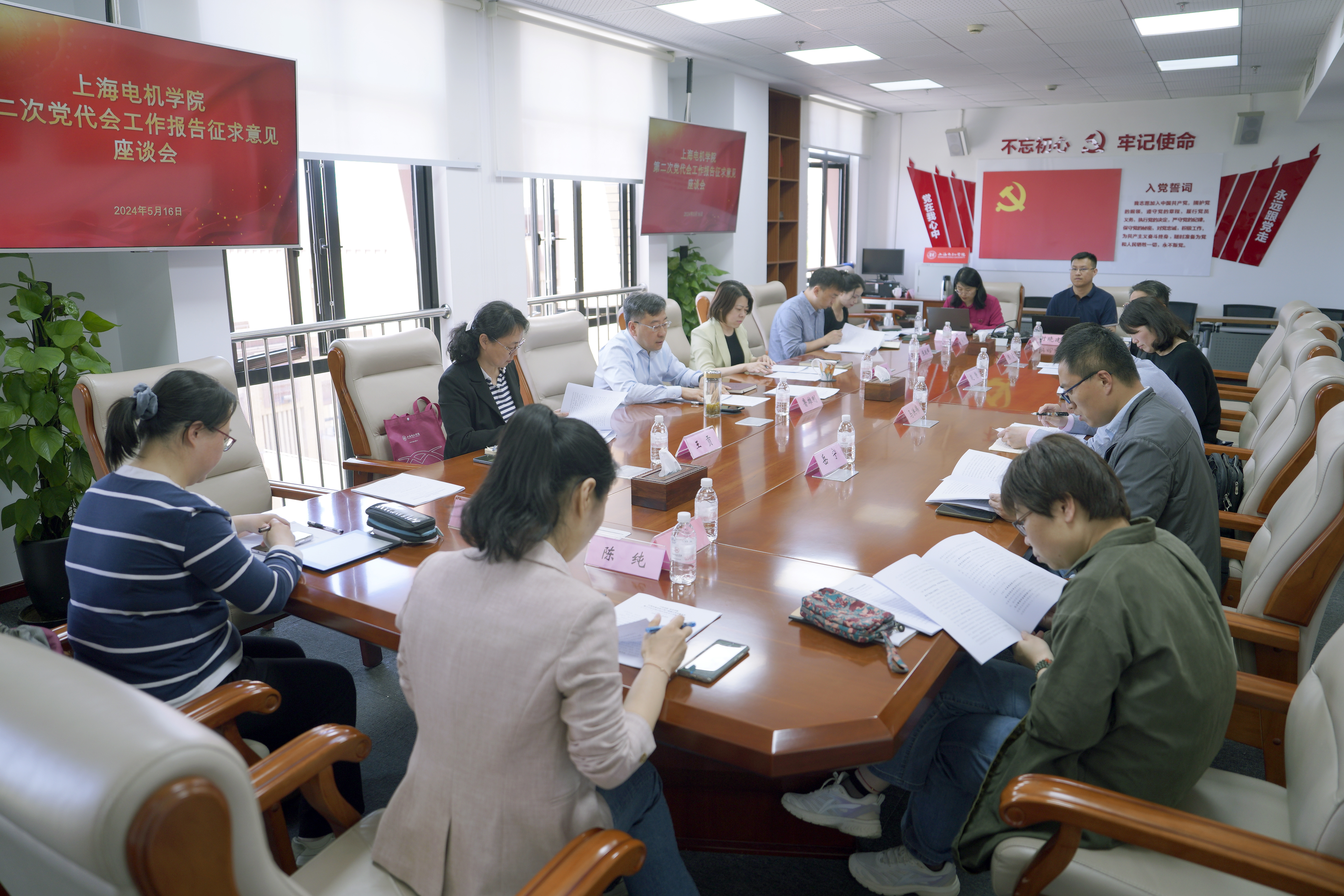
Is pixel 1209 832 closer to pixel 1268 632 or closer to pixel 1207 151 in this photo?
pixel 1268 632

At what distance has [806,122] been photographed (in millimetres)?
8711

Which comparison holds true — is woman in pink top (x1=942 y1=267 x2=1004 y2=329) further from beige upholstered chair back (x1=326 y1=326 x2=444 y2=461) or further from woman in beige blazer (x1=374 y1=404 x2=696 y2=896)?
woman in beige blazer (x1=374 y1=404 x2=696 y2=896)

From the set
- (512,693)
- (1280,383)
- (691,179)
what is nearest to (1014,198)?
(691,179)

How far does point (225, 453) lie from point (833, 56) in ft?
18.7

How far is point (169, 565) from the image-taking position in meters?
1.64

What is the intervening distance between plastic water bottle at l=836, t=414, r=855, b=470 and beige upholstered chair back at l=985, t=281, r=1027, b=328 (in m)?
5.43

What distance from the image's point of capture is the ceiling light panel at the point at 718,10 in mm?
5137

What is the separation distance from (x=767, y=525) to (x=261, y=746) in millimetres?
1227

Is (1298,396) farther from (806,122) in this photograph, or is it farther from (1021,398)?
(806,122)

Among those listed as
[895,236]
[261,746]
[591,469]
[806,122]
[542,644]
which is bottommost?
[261,746]

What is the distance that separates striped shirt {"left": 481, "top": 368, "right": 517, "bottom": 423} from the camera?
3.21 m

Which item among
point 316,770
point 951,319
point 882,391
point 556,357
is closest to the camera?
point 316,770

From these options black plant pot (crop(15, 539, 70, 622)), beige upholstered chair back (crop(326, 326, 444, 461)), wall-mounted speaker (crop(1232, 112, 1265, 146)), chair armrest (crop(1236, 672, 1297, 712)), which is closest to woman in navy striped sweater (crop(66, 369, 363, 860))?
beige upholstered chair back (crop(326, 326, 444, 461))

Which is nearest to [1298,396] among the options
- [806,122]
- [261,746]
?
[261,746]
